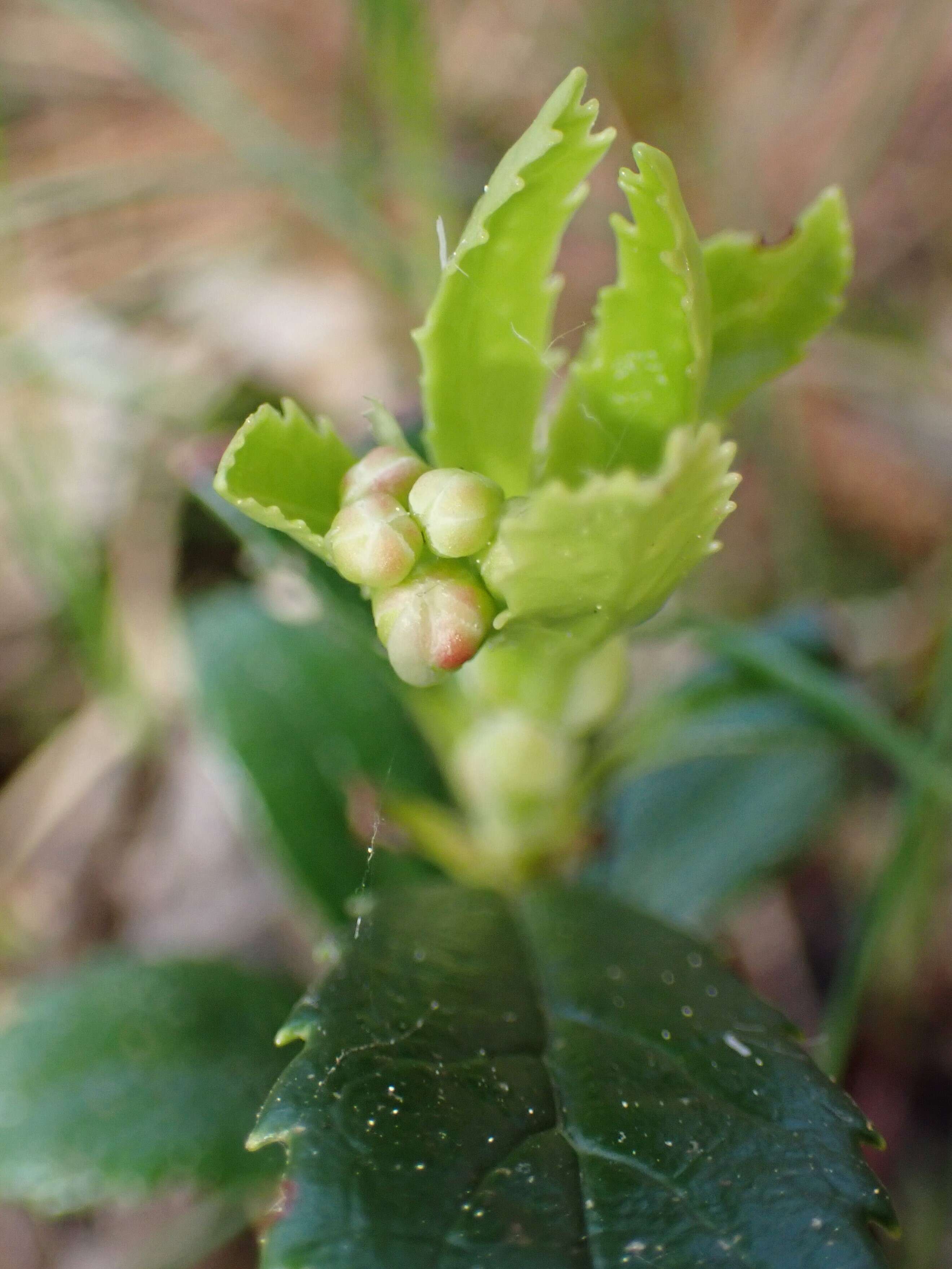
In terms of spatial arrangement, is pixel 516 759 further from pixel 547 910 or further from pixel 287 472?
pixel 287 472

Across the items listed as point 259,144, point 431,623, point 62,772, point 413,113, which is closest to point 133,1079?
point 431,623

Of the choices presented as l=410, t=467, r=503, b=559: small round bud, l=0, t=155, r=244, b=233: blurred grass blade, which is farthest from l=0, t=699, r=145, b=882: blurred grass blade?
l=410, t=467, r=503, b=559: small round bud

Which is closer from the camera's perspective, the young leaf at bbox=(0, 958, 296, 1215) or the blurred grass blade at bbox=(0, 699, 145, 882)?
the young leaf at bbox=(0, 958, 296, 1215)

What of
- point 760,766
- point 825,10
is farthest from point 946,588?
point 825,10

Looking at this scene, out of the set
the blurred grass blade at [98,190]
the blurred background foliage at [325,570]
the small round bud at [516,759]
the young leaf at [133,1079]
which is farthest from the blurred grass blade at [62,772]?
the small round bud at [516,759]

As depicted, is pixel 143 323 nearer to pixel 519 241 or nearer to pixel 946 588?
pixel 946 588

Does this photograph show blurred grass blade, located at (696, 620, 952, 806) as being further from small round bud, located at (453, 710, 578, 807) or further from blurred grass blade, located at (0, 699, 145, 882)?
blurred grass blade, located at (0, 699, 145, 882)

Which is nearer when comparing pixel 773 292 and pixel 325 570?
pixel 773 292

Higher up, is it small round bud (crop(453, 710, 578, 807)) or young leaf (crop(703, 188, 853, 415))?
young leaf (crop(703, 188, 853, 415))
